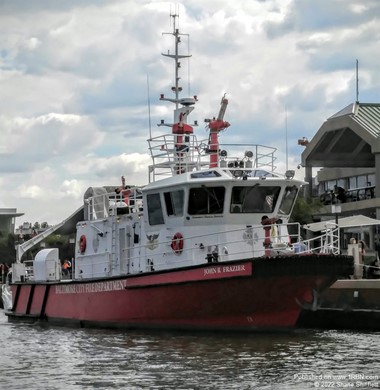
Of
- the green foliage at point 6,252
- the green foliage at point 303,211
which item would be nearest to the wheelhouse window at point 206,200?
the green foliage at point 303,211

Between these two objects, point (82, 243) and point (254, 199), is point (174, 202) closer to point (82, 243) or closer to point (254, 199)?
point (254, 199)

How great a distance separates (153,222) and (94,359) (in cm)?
662

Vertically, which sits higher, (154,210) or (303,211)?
(303,211)

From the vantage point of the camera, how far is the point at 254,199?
26094 mm

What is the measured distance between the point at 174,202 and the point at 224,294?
3.27 m

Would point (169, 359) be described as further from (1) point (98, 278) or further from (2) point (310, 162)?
(2) point (310, 162)

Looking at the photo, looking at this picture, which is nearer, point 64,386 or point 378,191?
point 64,386

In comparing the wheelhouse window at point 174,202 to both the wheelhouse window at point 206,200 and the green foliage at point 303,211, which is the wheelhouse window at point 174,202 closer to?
the wheelhouse window at point 206,200

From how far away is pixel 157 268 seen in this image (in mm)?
26906

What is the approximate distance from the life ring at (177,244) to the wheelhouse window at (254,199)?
1.52 m

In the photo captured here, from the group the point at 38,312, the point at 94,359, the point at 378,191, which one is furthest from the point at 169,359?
the point at 378,191

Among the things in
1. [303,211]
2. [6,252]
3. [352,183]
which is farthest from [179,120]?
[6,252]

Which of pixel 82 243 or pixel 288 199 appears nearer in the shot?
pixel 288 199

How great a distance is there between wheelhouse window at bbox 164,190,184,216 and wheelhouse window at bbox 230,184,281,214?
1.32m
